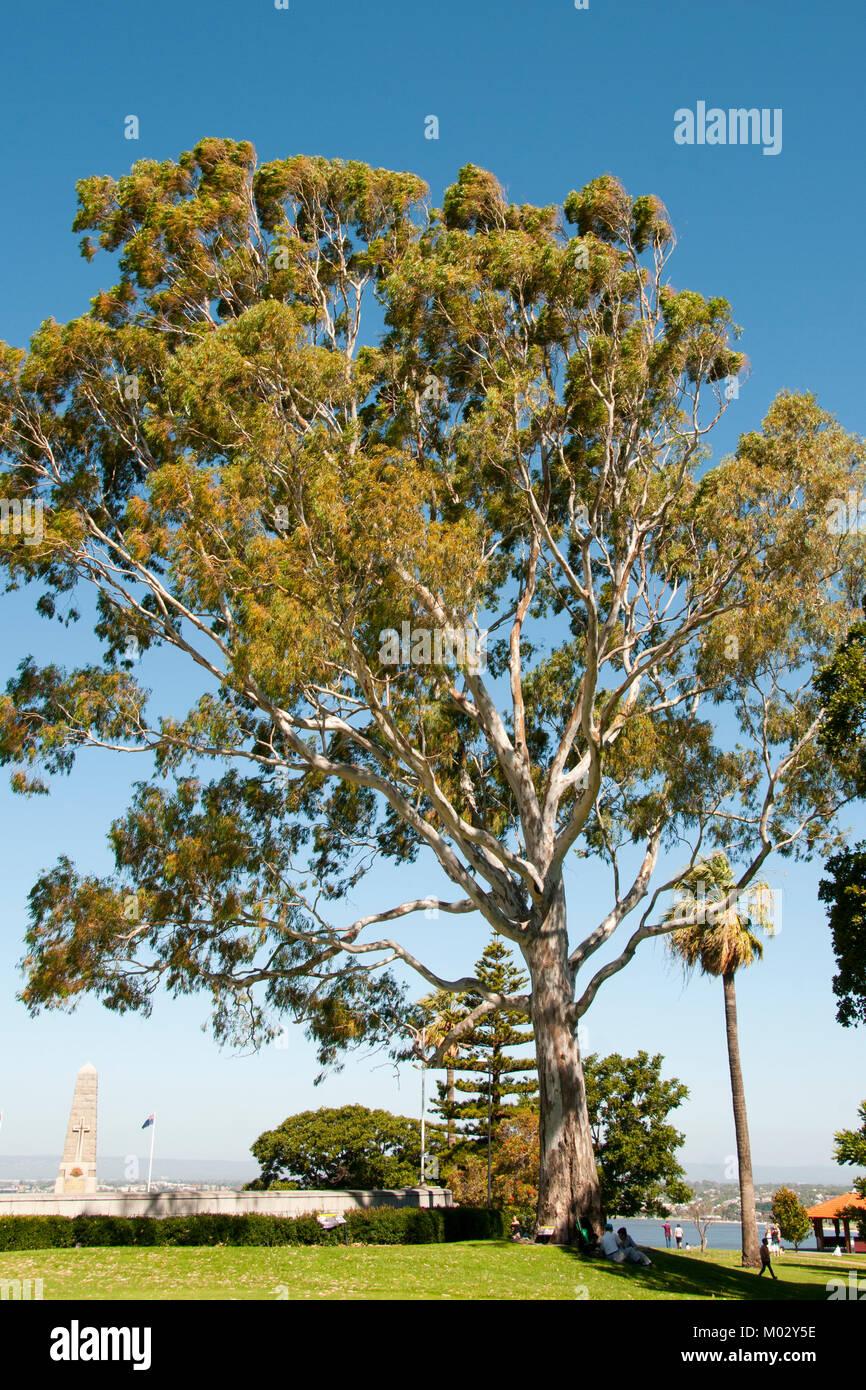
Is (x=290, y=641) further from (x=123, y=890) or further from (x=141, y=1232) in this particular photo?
(x=141, y=1232)

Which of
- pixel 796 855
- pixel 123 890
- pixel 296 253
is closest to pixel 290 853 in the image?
pixel 123 890

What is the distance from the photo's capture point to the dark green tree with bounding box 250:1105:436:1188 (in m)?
36.8

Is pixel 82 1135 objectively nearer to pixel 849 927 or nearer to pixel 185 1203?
pixel 185 1203

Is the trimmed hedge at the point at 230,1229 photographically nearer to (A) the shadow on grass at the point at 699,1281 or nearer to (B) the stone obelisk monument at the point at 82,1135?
(A) the shadow on grass at the point at 699,1281

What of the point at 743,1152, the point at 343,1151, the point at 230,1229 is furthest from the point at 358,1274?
the point at 343,1151

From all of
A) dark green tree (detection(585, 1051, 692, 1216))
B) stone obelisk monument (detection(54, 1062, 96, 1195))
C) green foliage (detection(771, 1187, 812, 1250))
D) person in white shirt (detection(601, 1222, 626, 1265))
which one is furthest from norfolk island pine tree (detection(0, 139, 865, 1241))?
green foliage (detection(771, 1187, 812, 1250))

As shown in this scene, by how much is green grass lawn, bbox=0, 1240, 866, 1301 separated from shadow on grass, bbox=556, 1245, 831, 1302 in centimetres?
4

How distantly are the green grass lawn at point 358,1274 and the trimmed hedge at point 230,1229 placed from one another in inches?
35.5

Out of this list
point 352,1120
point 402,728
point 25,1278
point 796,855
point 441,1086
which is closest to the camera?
point 25,1278

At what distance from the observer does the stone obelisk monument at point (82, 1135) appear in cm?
2028

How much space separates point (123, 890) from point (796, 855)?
10.9 meters

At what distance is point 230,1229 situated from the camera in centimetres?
1432

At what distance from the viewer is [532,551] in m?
17.9

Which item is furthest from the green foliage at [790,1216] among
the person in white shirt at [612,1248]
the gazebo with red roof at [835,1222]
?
the person in white shirt at [612,1248]
